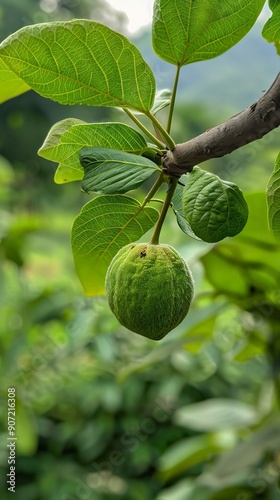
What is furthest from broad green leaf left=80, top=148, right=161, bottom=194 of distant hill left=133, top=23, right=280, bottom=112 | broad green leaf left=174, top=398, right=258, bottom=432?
distant hill left=133, top=23, right=280, bottom=112

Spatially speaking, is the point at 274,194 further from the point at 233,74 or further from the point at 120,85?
the point at 233,74

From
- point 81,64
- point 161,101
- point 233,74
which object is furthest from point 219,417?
point 233,74

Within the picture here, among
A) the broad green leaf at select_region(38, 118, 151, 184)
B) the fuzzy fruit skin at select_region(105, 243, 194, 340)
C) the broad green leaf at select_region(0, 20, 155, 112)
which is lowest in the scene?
the fuzzy fruit skin at select_region(105, 243, 194, 340)

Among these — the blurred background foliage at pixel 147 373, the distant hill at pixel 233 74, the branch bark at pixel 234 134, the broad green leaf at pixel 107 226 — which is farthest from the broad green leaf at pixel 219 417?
the branch bark at pixel 234 134

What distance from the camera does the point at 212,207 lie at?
35 cm

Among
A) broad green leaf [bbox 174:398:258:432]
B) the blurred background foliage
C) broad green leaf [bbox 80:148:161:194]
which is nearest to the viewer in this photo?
broad green leaf [bbox 80:148:161:194]

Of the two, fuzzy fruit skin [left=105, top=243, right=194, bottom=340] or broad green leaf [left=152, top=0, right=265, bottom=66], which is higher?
broad green leaf [left=152, top=0, right=265, bottom=66]

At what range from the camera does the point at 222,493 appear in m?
1.22

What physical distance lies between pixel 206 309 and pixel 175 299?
2.09 feet

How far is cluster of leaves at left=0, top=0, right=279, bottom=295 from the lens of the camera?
35 centimetres

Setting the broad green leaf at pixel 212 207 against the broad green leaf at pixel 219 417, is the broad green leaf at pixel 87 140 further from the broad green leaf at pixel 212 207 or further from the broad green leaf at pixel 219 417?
the broad green leaf at pixel 219 417

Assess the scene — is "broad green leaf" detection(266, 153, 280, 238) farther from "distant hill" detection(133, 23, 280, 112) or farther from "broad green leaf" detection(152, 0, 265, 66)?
"distant hill" detection(133, 23, 280, 112)

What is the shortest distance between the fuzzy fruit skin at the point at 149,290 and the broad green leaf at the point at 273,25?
133mm

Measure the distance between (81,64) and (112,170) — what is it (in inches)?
2.5
